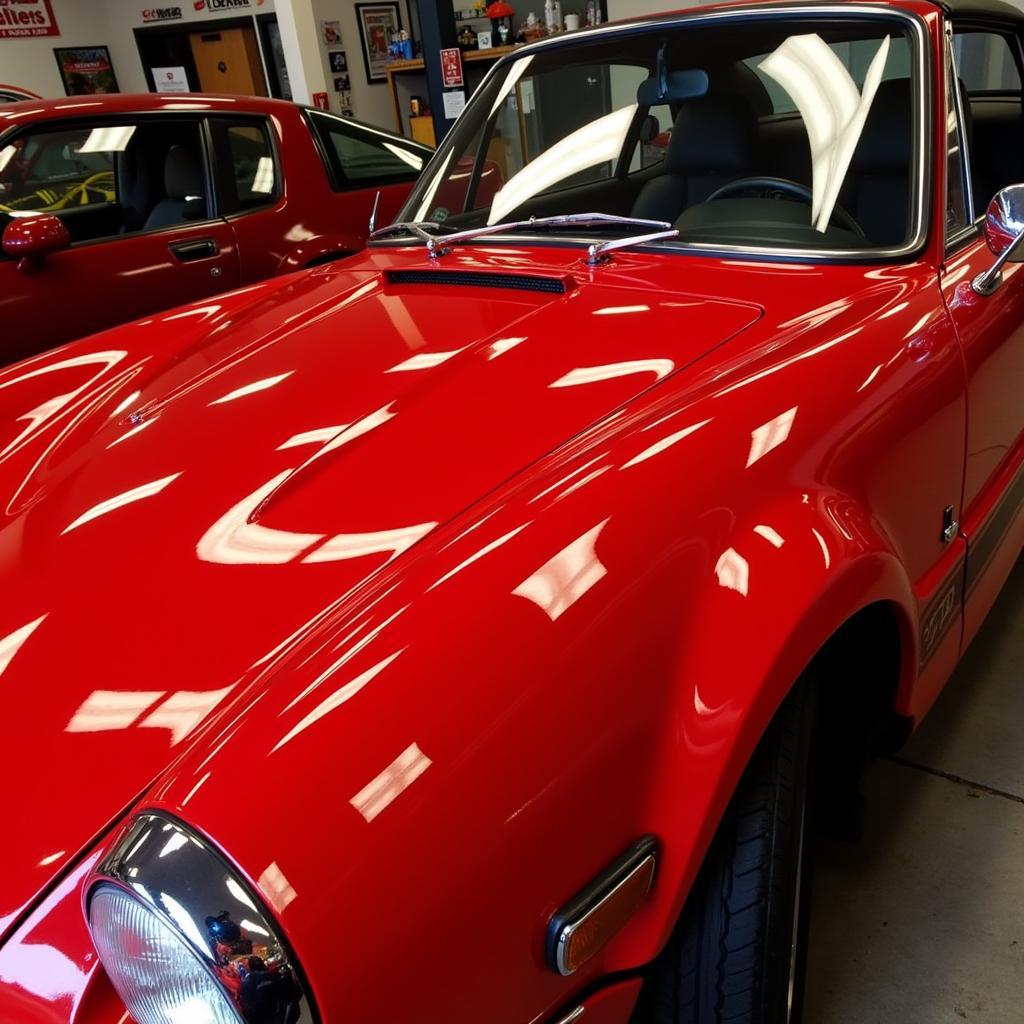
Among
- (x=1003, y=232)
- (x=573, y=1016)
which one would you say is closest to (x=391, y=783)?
(x=573, y=1016)

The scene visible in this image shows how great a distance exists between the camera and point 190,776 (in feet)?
2.76

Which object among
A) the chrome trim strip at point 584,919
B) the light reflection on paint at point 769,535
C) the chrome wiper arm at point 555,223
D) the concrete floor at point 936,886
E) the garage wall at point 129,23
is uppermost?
the garage wall at point 129,23

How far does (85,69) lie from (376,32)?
373 cm

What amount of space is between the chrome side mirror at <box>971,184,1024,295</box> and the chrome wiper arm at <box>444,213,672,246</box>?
57cm

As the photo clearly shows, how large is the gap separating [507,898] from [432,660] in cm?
23

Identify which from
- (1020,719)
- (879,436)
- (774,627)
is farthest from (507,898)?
(1020,719)

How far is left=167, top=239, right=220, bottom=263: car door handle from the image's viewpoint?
376 centimetres

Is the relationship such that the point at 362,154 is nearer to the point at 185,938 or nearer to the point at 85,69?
the point at 185,938

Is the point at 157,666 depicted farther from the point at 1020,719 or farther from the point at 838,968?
the point at 1020,719

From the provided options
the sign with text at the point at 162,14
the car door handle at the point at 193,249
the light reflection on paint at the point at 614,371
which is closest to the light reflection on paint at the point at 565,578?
the light reflection on paint at the point at 614,371

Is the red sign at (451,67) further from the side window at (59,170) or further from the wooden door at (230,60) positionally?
the wooden door at (230,60)

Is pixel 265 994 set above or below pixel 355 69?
below

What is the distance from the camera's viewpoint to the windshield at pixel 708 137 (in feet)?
5.73

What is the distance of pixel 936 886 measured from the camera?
1769mm
